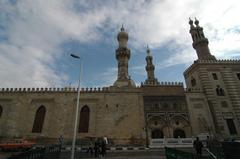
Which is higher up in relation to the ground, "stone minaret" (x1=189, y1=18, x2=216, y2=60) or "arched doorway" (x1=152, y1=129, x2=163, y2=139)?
"stone minaret" (x1=189, y1=18, x2=216, y2=60)

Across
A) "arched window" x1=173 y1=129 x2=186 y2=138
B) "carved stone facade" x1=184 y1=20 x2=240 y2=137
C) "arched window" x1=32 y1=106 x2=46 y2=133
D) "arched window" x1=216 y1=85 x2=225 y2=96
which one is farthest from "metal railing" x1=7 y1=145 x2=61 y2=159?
"arched window" x1=216 y1=85 x2=225 y2=96

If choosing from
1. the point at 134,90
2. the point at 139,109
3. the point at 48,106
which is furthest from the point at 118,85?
the point at 48,106

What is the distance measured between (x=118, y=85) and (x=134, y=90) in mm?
3403

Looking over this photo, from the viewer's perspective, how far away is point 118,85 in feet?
94.2

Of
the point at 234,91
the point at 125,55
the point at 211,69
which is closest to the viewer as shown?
the point at 234,91

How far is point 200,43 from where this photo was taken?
1328 inches

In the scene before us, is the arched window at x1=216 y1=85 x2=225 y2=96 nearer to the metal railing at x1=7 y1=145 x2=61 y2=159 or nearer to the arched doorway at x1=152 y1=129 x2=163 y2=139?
the arched doorway at x1=152 y1=129 x2=163 y2=139

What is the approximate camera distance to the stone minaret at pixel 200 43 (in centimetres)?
3288

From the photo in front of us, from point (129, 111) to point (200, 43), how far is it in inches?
824

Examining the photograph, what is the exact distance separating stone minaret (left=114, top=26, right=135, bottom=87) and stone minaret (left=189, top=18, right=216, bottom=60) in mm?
14059

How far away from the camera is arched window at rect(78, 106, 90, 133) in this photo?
2400 cm

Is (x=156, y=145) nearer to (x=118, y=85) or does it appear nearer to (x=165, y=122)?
(x=165, y=122)

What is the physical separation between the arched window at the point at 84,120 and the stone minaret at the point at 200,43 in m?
24.0

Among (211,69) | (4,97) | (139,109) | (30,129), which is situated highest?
(211,69)
